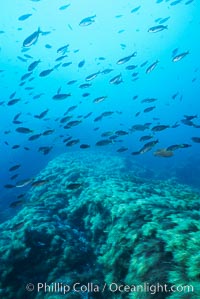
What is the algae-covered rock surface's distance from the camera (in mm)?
4668

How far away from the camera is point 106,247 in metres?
6.75

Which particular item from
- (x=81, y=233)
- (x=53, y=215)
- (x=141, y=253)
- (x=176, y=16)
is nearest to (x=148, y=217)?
(x=141, y=253)

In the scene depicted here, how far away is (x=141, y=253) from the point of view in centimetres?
534

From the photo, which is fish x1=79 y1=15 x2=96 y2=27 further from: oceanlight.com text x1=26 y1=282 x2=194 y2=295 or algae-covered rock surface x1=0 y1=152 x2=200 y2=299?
oceanlight.com text x1=26 y1=282 x2=194 y2=295

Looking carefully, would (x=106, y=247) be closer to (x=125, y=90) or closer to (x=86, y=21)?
(x=86, y=21)

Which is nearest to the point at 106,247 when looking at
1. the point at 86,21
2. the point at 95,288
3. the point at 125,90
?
the point at 95,288

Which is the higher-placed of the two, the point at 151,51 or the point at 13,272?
the point at 151,51

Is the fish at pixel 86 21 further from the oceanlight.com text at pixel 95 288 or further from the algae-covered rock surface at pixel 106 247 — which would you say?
the oceanlight.com text at pixel 95 288

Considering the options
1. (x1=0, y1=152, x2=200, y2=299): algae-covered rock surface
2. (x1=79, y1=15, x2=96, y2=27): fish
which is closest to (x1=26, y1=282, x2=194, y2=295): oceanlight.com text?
(x1=0, y1=152, x2=200, y2=299): algae-covered rock surface

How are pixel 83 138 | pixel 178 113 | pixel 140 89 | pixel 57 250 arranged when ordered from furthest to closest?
pixel 140 89
pixel 178 113
pixel 83 138
pixel 57 250

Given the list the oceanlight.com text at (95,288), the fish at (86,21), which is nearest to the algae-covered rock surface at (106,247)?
the oceanlight.com text at (95,288)

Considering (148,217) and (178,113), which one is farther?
(178,113)

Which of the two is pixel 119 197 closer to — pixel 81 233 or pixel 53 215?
pixel 81 233

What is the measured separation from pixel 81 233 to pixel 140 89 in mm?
132952
